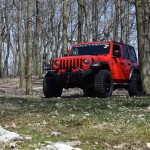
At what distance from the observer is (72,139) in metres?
5.68

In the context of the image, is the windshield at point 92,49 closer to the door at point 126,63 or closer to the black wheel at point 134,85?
the door at point 126,63

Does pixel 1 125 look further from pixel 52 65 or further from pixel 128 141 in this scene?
pixel 52 65

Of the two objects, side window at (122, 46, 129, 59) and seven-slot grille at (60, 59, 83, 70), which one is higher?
side window at (122, 46, 129, 59)

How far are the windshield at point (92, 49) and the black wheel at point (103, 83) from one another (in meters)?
1.14

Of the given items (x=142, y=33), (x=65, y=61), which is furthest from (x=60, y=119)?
(x=142, y=33)

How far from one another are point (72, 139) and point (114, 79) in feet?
29.0

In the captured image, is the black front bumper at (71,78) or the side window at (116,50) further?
the side window at (116,50)

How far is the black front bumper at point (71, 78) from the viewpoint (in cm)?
1289

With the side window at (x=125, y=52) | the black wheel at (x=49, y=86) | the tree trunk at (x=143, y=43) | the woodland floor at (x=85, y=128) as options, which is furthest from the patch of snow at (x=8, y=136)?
the side window at (x=125, y=52)

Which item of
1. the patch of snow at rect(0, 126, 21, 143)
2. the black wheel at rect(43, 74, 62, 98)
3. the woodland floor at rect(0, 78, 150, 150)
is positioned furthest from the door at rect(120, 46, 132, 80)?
the patch of snow at rect(0, 126, 21, 143)

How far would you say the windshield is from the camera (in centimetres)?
1413

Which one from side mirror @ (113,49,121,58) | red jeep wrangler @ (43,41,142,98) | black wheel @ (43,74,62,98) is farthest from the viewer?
side mirror @ (113,49,121,58)

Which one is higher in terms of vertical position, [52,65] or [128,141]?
[52,65]

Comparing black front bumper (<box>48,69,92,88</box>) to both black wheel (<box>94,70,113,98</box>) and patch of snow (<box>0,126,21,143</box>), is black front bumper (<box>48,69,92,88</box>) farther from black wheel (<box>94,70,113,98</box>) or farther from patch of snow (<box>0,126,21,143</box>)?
patch of snow (<box>0,126,21,143</box>)
